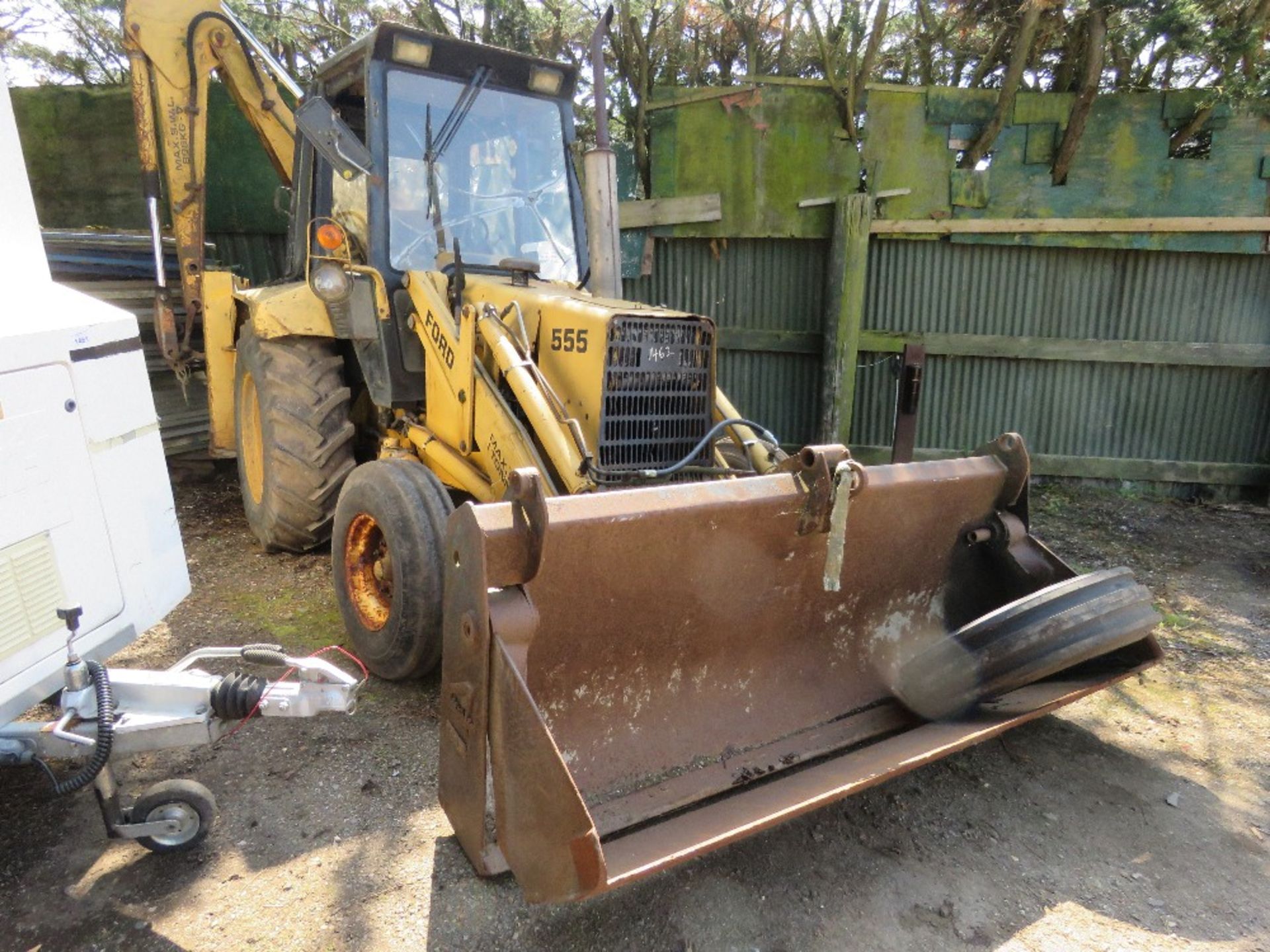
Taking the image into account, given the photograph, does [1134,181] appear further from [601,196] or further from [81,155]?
[81,155]

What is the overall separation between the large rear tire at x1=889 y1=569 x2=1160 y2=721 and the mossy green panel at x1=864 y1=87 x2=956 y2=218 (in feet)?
14.4

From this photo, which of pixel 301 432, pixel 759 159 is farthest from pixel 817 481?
pixel 759 159

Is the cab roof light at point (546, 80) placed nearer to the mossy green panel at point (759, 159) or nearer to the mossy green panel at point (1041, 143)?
the mossy green panel at point (759, 159)

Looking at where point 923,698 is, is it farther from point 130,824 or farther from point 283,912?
point 130,824

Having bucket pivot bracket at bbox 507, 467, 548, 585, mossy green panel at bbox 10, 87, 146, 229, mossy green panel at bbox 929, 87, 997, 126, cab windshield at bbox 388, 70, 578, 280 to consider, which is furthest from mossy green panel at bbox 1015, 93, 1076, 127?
mossy green panel at bbox 10, 87, 146, 229

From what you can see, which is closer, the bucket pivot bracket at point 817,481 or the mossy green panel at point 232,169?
the bucket pivot bracket at point 817,481

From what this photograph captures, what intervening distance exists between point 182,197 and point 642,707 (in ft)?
15.6

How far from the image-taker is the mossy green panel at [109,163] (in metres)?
7.53

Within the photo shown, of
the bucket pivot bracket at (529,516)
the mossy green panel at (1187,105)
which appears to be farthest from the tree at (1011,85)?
the bucket pivot bracket at (529,516)

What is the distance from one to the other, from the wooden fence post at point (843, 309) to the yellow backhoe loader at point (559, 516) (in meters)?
2.56

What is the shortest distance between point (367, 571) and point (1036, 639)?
8.69ft

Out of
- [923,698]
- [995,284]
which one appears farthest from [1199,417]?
[923,698]

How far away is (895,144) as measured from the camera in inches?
251

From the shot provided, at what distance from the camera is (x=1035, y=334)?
655 centimetres
